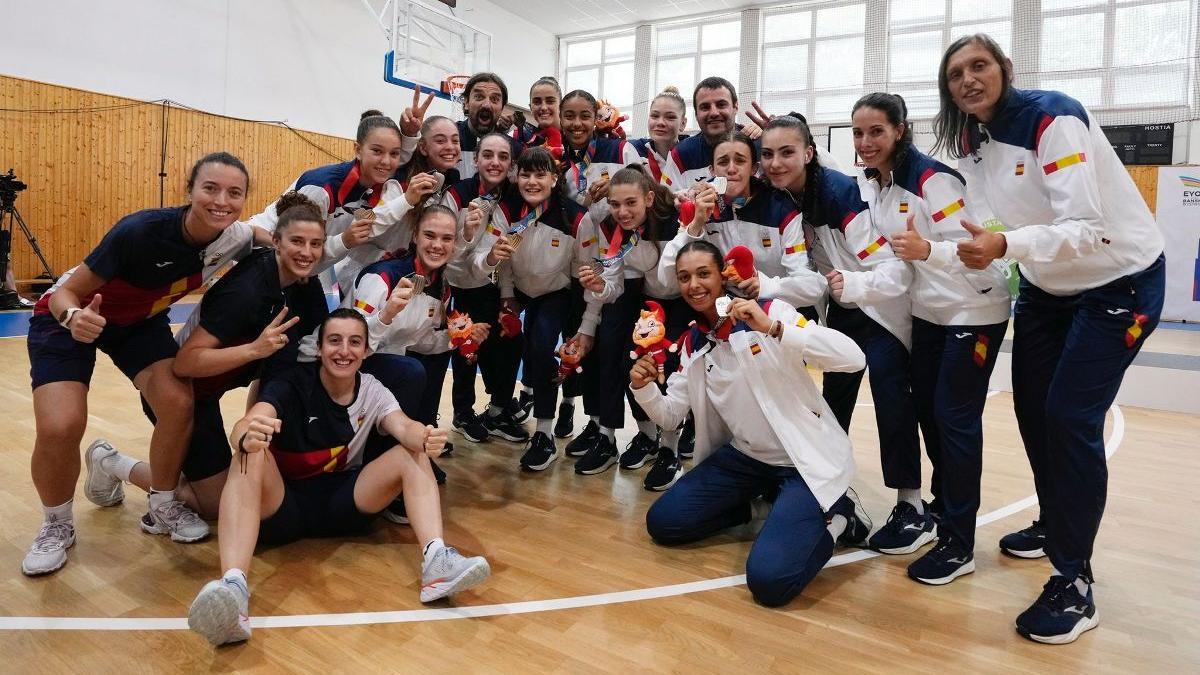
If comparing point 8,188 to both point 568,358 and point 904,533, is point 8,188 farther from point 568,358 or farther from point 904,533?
point 904,533

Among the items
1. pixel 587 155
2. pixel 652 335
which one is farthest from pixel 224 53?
pixel 652 335

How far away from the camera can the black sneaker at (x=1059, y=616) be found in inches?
94.3

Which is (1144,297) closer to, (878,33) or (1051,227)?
(1051,227)

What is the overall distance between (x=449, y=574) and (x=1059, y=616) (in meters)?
2.16

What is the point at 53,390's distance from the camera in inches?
104

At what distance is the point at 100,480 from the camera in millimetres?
3316

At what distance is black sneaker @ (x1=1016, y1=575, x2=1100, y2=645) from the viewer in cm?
239

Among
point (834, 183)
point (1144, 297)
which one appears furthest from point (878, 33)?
point (1144, 297)

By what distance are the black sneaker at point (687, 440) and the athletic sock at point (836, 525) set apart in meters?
1.70

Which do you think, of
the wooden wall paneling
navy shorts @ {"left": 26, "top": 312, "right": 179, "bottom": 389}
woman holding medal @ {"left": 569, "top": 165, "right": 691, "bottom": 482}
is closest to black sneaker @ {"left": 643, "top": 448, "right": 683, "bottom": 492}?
woman holding medal @ {"left": 569, "top": 165, "right": 691, "bottom": 482}

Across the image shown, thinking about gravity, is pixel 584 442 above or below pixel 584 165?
below

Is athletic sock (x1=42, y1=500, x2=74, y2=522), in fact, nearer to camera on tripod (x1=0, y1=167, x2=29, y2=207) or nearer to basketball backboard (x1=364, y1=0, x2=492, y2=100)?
camera on tripod (x1=0, y1=167, x2=29, y2=207)

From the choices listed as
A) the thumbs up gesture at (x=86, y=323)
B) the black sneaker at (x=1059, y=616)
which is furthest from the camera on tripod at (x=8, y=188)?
the black sneaker at (x=1059, y=616)

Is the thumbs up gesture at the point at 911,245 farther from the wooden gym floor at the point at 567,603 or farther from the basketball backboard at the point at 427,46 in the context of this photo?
the basketball backboard at the point at 427,46
